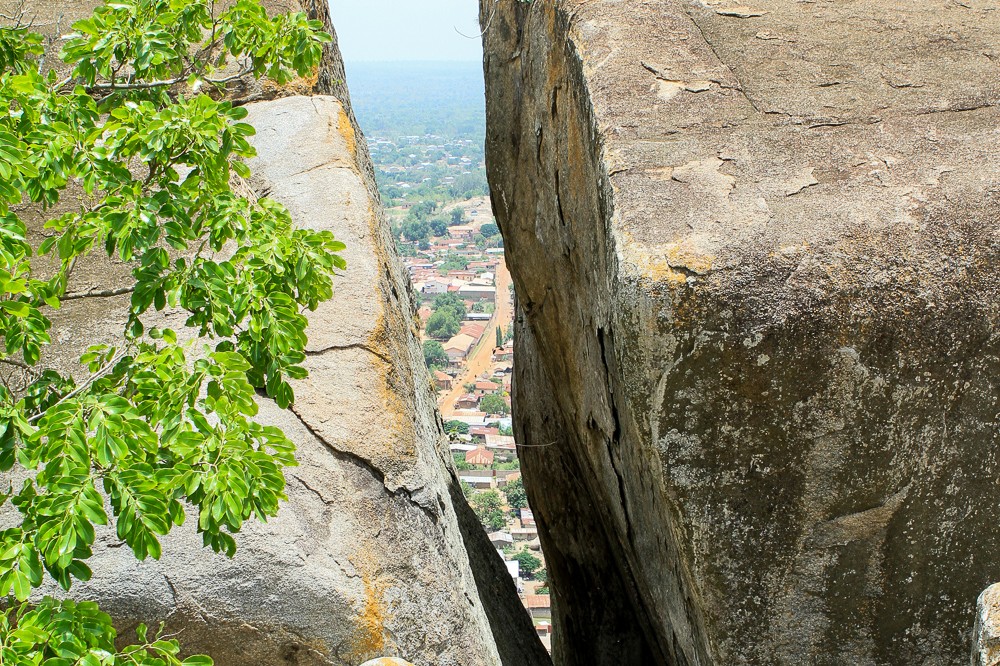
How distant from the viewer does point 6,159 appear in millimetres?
2334

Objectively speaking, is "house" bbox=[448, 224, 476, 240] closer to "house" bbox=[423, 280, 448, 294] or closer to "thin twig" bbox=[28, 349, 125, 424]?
"house" bbox=[423, 280, 448, 294]

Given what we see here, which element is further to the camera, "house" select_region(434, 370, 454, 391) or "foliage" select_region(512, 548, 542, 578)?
"house" select_region(434, 370, 454, 391)

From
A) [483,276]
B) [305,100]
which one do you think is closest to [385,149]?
[483,276]

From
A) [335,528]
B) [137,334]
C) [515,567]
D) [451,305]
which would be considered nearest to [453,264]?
[451,305]

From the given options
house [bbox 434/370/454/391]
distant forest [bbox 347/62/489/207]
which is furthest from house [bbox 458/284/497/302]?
house [bbox 434/370/454/391]

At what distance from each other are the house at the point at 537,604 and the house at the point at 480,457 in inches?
187

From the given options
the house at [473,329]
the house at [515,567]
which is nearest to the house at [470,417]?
the house at [515,567]

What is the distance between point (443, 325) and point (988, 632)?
39.2 meters

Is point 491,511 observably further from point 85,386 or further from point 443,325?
point 85,386

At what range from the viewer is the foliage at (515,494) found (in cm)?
2414

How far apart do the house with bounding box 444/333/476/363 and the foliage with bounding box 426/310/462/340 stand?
44cm

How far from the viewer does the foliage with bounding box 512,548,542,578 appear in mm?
21392

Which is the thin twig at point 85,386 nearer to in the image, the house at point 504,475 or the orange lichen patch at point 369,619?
the orange lichen patch at point 369,619

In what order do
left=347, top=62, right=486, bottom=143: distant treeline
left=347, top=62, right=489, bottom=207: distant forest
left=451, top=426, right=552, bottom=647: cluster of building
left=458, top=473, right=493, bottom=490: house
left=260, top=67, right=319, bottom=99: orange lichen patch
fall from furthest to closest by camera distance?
left=347, top=62, right=486, bottom=143: distant treeline, left=347, top=62, right=489, bottom=207: distant forest, left=458, top=473, right=493, bottom=490: house, left=451, top=426, right=552, bottom=647: cluster of building, left=260, top=67, right=319, bottom=99: orange lichen patch
